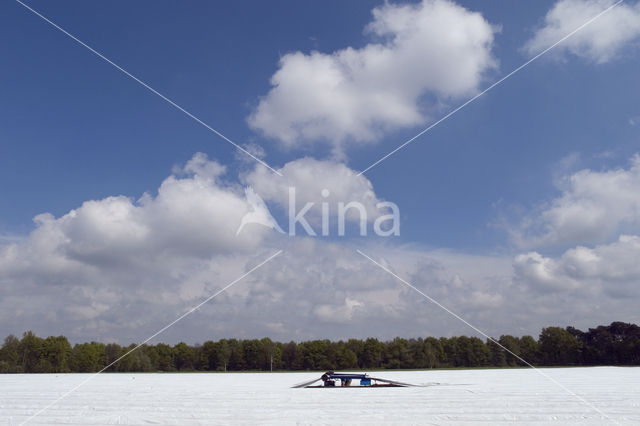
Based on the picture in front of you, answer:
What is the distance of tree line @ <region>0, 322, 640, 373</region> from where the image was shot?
102938 millimetres

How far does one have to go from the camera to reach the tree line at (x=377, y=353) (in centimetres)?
10294

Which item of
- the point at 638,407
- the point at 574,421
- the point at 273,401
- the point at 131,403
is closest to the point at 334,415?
the point at 273,401

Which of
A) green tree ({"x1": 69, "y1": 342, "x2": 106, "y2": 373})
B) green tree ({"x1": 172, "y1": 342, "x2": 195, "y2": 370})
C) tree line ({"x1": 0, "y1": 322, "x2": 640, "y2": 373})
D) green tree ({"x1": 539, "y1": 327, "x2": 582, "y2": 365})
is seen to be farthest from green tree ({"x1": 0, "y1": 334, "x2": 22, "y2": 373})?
green tree ({"x1": 539, "y1": 327, "x2": 582, "y2": 365})

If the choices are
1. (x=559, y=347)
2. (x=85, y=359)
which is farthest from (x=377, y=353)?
(x=85, y=359)

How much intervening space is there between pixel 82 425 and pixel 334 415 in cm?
887

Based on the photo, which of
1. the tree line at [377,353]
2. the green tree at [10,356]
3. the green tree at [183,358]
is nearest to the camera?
the green tree at [10,356]

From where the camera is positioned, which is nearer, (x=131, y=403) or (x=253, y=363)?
(x=131, y=403)

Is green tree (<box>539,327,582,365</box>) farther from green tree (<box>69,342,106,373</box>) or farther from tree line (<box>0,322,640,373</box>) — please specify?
green tree (<box>69,342,106,373</box>)

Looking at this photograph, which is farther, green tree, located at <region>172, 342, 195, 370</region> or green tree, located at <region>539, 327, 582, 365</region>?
green tree, located at <region>172, 342, 195, 370</region>

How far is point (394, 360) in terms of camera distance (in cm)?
10562

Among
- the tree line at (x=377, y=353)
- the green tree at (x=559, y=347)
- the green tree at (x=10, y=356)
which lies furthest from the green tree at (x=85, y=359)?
the green tree at (x=559, y=347)

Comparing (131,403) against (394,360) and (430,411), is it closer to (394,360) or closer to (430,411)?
(430,411)

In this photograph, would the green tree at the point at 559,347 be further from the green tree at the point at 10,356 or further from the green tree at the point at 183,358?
the green tree at the point at 10,356

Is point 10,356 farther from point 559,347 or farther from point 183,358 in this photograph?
point 559,347
